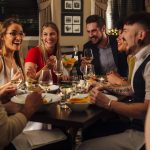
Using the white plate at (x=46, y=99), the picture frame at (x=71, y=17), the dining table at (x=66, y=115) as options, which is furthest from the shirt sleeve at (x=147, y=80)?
the picture frame at (x=71, y=17)

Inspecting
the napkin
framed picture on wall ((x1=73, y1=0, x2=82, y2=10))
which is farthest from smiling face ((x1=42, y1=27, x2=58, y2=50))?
framed picture on wall ((x1=73, y1=0, x2=82, y2=10))

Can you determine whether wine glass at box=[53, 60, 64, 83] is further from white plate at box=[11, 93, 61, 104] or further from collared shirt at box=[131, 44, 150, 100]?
collared shirt at box=[131, 44, 150, 100]

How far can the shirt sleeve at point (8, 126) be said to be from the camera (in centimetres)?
147

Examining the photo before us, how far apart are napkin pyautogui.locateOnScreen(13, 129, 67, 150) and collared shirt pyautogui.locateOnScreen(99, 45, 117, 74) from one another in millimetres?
1733

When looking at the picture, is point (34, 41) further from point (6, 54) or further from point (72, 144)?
point (72, 144)

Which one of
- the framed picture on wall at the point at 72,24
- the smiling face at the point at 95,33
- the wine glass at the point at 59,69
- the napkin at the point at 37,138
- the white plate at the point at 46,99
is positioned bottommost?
the napkin at the point at 37,138

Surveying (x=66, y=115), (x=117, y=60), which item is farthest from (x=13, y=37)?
(x=66, y=115)

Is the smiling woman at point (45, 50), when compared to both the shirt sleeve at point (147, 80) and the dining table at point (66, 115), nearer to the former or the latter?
the dining table at point (66, 115)

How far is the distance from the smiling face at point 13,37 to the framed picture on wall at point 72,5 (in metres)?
2.76

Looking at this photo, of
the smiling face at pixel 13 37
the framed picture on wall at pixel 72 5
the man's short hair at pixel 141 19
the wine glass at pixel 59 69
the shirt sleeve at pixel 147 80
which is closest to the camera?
the shirt sleeve at pixel 147 80

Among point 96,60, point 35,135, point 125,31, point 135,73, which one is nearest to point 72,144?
point 35,135

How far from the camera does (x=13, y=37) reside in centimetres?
314

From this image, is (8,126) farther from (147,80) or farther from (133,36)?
(133,36)

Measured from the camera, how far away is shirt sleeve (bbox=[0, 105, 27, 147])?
1.47 metres
